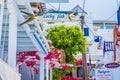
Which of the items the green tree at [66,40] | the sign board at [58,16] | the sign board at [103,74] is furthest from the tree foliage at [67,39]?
the sign board at [58,16]

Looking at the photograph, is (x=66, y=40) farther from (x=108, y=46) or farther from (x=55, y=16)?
(x=55, y=16)

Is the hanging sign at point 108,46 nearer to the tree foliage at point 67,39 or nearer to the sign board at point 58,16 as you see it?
the tree foliage at point 67,39

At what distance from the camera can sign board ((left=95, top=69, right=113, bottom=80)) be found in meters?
29.1

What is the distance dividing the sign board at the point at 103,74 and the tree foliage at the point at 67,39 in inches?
265

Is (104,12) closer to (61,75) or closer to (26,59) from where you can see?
(61,75)

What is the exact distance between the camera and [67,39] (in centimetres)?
2242

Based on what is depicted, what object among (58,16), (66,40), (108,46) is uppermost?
(58,16)

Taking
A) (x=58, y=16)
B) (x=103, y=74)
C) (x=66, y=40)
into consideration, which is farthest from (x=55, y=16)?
(x=103, y=74)

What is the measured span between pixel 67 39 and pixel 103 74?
26.0 feet

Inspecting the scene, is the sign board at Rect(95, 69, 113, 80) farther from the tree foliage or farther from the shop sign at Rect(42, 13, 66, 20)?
the shop sign at Rect(42, 13, 66, 20)

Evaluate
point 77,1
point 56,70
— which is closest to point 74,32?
point 56,70

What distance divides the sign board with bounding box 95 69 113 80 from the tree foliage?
6739 mm

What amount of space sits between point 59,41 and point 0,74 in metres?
15.2

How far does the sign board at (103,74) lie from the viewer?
29.1m
